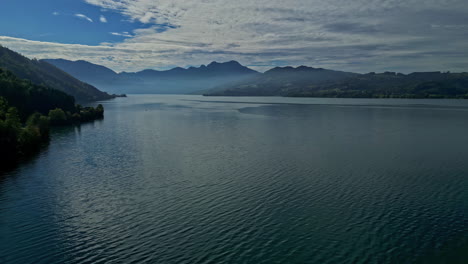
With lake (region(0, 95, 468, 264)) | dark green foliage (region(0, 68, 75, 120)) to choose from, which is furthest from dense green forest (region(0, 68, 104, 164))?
lake (region(0, 95, 468, 264))

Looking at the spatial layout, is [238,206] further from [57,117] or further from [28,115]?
[28,115]

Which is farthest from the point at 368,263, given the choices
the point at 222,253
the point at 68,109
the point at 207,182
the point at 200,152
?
the point at 68,109

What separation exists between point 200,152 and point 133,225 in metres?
40.7

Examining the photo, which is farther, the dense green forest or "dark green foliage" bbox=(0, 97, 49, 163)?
the dense green forest

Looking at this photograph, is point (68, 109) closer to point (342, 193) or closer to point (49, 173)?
point (49, 173)

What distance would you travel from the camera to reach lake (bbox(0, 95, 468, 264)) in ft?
98.3

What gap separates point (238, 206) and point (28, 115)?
122m

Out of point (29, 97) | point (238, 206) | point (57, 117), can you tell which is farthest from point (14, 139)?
point (29, 97)

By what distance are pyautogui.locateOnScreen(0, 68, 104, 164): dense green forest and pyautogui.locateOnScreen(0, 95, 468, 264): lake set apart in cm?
704

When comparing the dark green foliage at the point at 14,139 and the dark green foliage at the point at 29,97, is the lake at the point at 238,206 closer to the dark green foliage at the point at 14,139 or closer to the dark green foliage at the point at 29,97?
the dark green foliage at the point at 14,139

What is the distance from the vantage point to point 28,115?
126062mm

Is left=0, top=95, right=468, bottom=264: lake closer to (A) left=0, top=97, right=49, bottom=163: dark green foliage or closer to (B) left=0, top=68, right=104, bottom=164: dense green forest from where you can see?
(A) left=0, top=97, right=49, bottom=163: dark green foliage

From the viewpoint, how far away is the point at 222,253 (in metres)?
29.5

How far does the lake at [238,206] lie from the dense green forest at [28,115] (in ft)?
23.1
